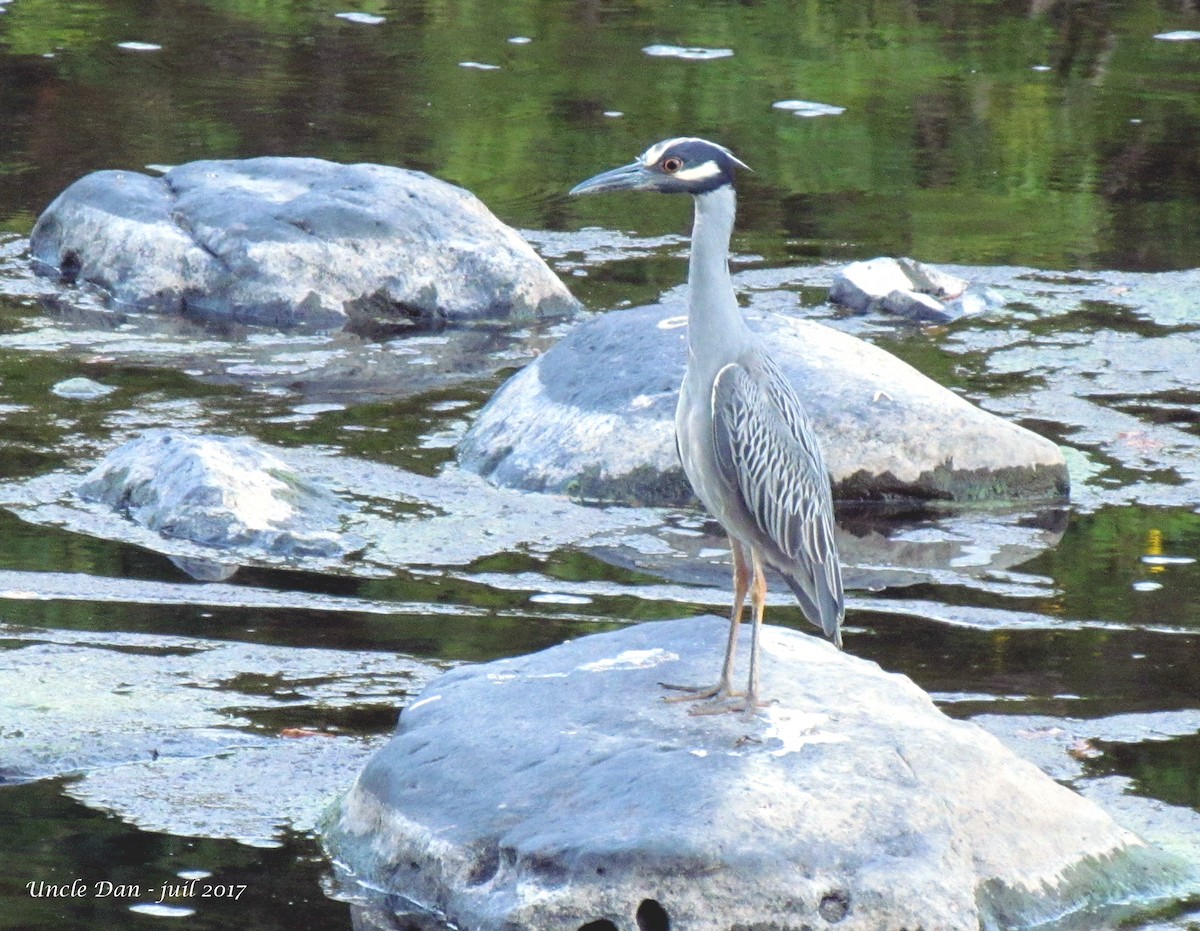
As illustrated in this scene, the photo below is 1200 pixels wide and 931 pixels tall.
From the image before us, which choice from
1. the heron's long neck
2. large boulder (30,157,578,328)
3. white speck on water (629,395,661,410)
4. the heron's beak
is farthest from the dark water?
the heron's beak

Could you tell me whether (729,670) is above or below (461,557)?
above

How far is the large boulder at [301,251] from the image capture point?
→ 9.34 meters

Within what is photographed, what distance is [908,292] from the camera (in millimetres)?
9570

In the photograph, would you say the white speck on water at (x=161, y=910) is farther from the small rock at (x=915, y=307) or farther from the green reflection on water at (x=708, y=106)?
the green reflection on water at (x=708, y=106)

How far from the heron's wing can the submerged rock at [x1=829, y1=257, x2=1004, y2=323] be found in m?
4.41

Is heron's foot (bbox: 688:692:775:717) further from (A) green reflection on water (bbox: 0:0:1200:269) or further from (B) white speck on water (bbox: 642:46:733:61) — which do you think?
(B) white speck on water (bbox: 642:46:733:61)

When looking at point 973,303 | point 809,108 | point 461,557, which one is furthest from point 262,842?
point 809,108

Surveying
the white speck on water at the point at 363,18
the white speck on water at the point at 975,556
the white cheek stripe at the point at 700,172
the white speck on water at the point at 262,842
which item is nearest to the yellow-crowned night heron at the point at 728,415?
the white cheek stripe at the point at 700,172

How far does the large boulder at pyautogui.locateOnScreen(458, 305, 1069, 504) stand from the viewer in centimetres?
719

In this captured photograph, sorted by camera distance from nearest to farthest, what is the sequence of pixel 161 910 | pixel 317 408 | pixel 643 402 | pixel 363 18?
pixel 161 910
pixel 643 402
pixel 317 408
pixel 363 18

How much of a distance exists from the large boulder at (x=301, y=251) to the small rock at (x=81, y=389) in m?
1.13

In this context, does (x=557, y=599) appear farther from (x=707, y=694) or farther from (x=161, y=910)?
(x=161, y=910)

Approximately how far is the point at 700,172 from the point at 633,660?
116 centimetres

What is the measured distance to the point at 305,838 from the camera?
4.82 metres
